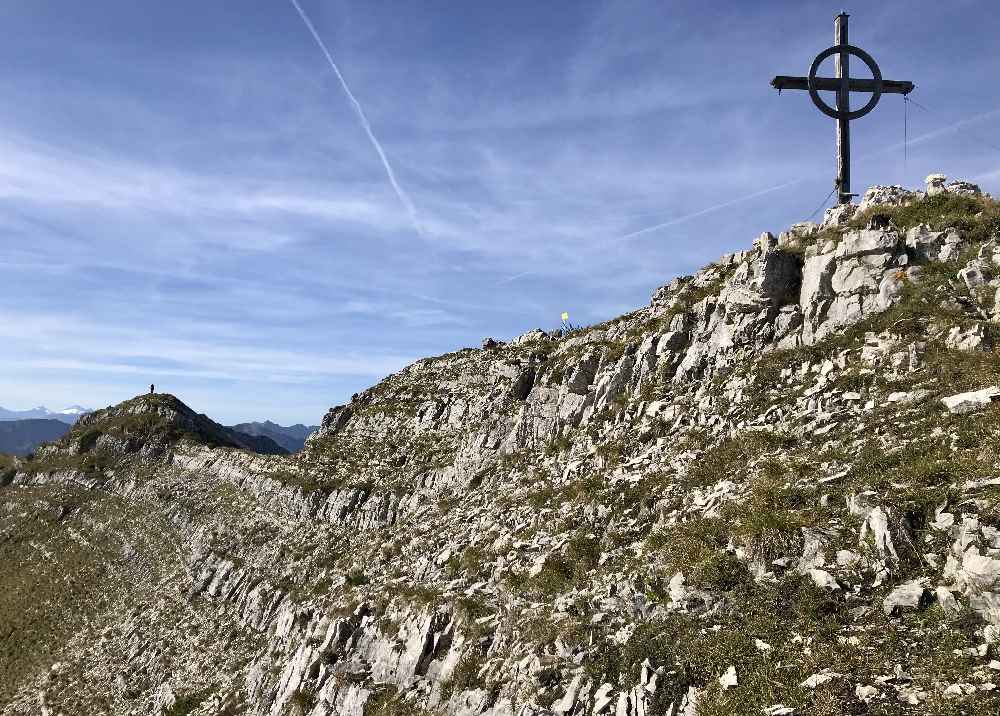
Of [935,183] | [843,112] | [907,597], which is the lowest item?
[907,597]

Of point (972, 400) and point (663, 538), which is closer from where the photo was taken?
point (972, 400)

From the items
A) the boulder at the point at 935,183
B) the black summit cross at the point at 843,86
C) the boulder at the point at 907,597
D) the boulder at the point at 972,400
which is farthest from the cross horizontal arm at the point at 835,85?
the boulder at the point at 907,597

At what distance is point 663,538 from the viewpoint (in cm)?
2017

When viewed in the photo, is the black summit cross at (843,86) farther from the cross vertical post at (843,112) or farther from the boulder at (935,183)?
the boulder at (935,183)

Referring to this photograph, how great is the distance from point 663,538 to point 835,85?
28.3 m

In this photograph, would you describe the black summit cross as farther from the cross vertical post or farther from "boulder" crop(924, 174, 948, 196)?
"boulder" crop(924, 174, 948, 196)

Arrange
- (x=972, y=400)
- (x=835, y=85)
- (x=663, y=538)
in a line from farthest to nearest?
(x=835, y=85) < (x=663, y=538) < (x=972, y=400)

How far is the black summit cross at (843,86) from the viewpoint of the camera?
31.5 m

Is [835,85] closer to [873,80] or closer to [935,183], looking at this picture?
[873,80]

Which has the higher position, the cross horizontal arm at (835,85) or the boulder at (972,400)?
the cross horizontal arm at (835,85)

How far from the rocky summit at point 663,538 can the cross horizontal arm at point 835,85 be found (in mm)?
7253

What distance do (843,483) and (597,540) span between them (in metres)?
9.75

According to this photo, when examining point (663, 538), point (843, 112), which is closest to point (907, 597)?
A: point (663, 538)

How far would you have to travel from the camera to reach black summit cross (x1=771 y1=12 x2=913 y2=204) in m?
31.5
